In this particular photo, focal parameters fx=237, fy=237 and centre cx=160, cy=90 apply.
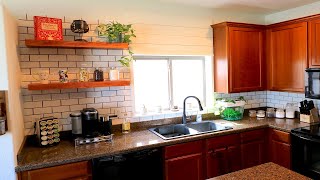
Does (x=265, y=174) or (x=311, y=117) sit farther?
(x=311, y=117)

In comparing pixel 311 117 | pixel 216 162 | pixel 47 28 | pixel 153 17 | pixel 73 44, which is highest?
pixel 153 17

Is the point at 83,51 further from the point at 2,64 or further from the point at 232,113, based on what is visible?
the point at 232,113

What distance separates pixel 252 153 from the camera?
2771 millimetres

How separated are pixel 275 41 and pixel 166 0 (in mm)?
1544

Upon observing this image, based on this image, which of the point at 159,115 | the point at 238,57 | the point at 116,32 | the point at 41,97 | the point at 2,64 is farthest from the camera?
the point at 238,57

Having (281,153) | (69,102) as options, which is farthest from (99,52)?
(281,153)

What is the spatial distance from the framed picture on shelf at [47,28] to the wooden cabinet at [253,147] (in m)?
2.20

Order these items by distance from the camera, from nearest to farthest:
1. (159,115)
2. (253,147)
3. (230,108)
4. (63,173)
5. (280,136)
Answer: (63,173), (280,136), (253,147), (159,115), (230,108)

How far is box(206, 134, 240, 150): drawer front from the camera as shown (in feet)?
8.21

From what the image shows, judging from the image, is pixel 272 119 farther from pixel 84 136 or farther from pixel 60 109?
pixel 60 109

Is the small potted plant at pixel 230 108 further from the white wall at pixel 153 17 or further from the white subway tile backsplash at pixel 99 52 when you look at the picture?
the white subway tile backsplash at pixel 99 52

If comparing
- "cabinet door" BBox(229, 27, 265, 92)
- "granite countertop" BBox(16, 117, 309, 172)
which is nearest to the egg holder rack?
"granite countertop" BBox(16, 117, 309, 172)

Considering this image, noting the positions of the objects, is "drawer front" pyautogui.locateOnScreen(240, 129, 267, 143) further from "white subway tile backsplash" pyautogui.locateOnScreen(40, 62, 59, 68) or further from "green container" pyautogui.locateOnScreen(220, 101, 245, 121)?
"white subway tile backsplash" pyautogui.locateOnScreen(40, 62, 59, 68)

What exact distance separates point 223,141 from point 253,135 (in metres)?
0.43
